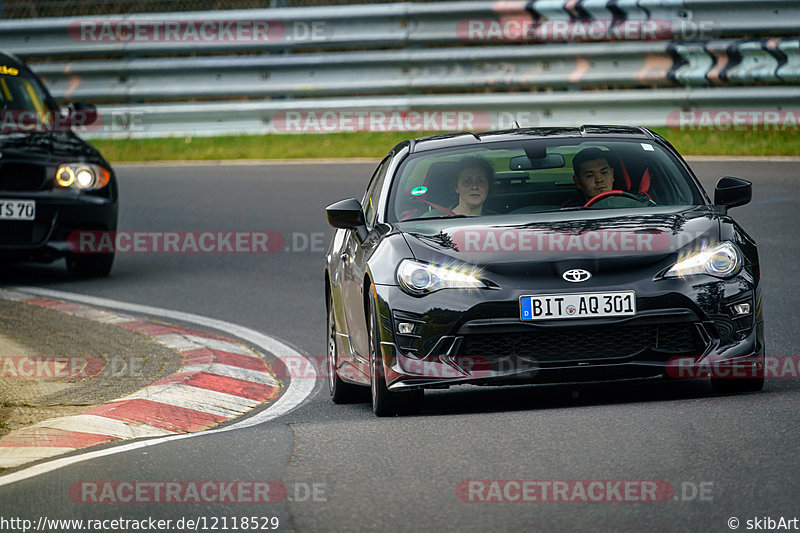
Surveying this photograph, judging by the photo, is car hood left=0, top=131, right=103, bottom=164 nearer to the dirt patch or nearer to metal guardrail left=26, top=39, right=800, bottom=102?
the dirt patch

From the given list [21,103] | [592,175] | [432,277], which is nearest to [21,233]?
[21,103]

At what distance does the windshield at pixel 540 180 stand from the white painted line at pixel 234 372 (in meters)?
1.69

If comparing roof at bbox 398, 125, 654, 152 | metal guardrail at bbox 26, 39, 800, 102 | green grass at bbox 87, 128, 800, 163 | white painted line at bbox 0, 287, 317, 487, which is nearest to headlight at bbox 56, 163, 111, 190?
white painted line at bbox 0, 287, 317, 487

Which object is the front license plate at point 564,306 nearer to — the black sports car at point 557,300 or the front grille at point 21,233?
the black sports car at point 557,300

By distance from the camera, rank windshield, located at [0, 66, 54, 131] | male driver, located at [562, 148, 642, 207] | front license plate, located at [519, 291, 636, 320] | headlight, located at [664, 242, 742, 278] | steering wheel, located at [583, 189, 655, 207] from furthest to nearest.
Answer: windshield, located at [0, 66, 54, 131] → male driver, located at [562, 148, 642, 207] → steering wheel, located at [583, 189, 655, 207] → headlight, located at [664, 242, 742, 278] → front license plate, located at [519, 291, 636, 320]

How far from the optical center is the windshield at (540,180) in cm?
773

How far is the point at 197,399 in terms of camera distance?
8164mm

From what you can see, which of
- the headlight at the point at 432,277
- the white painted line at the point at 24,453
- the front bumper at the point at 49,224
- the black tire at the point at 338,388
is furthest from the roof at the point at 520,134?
the front bumper at the point at 49,224

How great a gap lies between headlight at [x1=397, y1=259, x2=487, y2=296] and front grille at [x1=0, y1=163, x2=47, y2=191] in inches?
265

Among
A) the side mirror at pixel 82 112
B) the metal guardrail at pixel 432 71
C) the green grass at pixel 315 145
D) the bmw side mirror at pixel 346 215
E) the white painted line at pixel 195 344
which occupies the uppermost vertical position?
the metal guardrail at pixel 432 71

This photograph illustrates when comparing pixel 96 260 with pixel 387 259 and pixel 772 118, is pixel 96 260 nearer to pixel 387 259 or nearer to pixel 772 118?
pixel 387 259

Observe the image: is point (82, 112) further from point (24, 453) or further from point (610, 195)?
point (24, 453)

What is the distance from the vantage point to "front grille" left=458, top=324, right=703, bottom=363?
669 cm

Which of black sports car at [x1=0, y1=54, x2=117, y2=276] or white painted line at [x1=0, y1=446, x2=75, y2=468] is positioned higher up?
black sports car at [x1=0, y1=54, x2=117, y2=276]
